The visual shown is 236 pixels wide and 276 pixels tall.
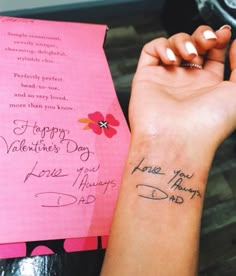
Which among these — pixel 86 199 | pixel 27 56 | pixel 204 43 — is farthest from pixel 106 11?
pixel 86 199

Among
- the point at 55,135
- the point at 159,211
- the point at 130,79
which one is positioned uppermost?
the point at 130,79

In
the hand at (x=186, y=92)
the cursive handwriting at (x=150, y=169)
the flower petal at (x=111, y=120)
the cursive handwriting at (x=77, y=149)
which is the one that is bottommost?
the cursive handwriting at (x=150, y=169)

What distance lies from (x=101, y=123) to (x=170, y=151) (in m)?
0.17

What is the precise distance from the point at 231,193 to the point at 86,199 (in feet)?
2.18

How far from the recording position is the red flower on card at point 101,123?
68cm

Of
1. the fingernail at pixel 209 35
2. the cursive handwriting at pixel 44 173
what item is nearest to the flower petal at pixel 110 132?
the cursive handwriting at pixel 44 173

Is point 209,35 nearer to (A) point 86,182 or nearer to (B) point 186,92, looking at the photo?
(B) point 186,92

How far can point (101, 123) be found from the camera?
2.25ft

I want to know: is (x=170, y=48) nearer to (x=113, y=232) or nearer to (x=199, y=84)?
(x=199, y=84)

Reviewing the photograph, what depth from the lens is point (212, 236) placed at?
98cm

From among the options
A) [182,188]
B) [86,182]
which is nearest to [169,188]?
[182,188]

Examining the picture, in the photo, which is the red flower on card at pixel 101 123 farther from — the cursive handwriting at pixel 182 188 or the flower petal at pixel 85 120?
the cursive handwriting at pixel 182 188

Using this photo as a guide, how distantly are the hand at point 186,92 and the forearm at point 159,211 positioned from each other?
0.03 meters

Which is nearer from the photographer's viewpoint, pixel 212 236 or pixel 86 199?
pixel 86 199
